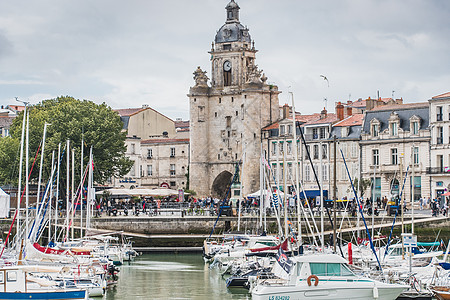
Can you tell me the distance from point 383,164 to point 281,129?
41.1 ft

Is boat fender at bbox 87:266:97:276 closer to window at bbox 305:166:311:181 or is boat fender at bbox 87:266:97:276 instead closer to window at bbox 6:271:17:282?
window at bbox 6:271:17:282

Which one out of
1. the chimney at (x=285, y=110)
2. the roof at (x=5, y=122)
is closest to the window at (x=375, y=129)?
the chimney at (x=285, y=110)

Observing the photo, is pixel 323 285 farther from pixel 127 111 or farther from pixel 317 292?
pixel 127 111

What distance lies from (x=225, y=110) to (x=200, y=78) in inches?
153

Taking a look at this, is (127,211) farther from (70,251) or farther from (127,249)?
(70,251)

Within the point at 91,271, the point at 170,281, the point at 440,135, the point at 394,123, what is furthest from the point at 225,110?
the point at 91,271

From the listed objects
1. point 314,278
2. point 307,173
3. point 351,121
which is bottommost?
point 314,278

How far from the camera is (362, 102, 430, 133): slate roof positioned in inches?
2997

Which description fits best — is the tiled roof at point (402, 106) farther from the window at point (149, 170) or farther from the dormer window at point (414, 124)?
the window at point (149, 170)

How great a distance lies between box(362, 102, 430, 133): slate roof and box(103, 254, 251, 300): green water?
25.9 metres

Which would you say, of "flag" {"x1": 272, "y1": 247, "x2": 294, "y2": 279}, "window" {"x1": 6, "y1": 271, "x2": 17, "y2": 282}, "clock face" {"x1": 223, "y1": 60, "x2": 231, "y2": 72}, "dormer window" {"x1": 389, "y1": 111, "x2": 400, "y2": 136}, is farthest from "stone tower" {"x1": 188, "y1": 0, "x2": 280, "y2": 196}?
"window" {"x1": 6, "y1": 271, "x2": 17, "y2": 282}

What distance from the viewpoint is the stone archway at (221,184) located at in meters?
91.3

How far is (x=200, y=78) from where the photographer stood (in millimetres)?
91500

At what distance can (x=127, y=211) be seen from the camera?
69000 mm
